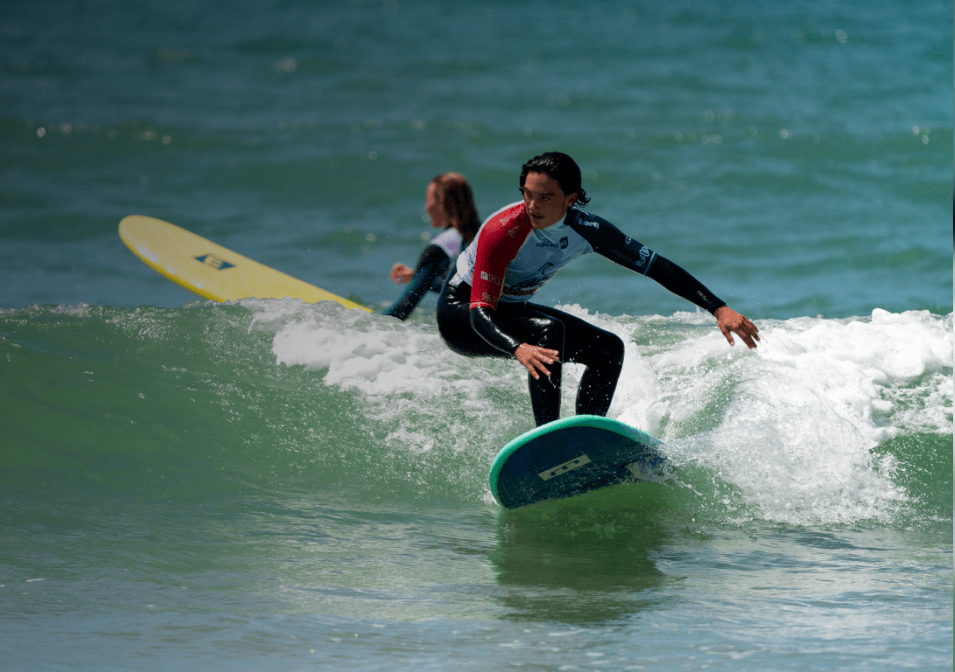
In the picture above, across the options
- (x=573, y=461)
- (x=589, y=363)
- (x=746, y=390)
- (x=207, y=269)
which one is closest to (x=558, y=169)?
(x=589, y=363)

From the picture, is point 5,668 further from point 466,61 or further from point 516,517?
point 466,61

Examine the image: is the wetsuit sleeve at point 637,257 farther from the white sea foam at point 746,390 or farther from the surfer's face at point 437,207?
the surfer's face at point 437,207

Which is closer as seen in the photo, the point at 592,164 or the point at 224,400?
the point at 224,400

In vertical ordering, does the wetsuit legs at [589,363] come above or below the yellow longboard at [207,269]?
below

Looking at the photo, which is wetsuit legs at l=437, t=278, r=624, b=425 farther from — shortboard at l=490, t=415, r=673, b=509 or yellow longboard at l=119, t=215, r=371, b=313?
yellow longboard at l=119, t=215, r=371, b=313

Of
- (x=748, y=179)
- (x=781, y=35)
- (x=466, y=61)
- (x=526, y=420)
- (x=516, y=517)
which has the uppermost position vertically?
(x=781, y=35)

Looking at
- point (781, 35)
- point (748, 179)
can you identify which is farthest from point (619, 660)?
point (781, 35)

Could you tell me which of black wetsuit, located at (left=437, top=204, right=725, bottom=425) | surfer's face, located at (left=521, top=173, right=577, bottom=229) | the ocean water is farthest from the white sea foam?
surfer's face, located at (left=521, top=173, right=577, bottom=229)

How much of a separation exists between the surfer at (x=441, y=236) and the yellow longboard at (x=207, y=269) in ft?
3.07

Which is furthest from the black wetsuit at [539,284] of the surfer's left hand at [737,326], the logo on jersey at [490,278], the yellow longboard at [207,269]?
the yellow longboard at [207,269]

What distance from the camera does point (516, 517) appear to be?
408cm

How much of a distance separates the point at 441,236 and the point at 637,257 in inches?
97.8

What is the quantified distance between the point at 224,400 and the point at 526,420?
175 cm

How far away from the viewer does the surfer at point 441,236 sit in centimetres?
577
